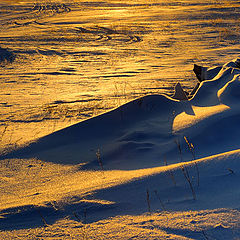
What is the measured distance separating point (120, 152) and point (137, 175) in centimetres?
51

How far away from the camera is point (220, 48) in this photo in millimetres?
7910

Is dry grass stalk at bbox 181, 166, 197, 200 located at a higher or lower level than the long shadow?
higher

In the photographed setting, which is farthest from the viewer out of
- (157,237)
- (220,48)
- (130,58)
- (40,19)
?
(40,19)

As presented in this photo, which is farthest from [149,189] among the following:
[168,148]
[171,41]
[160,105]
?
[171,41]

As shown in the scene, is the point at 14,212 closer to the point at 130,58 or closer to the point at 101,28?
the point at 130,58

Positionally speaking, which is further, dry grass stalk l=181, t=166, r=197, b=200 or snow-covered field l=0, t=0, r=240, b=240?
dry grass stalk l=181, t=166, r=197, b=200

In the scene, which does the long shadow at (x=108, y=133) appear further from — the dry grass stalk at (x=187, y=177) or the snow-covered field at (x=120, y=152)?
the dry grass stalk at (x=187, y=177)

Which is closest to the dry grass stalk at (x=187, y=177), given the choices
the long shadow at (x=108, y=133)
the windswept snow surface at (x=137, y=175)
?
the windswept snow surface at (x=137, y=175)

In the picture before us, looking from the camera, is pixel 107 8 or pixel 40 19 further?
pixel 107 8

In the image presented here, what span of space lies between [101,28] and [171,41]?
2.61 metres

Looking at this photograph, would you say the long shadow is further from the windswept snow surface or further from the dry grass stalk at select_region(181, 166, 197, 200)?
the dry grass stalk at select_region(181, 166, 197, 200)

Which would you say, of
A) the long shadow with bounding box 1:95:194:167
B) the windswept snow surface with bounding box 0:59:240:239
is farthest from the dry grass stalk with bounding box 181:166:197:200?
the long shadow with bounding box 1:95:194:167

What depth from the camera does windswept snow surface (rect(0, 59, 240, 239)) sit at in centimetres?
191

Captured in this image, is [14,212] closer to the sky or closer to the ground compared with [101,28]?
closer to the sky
